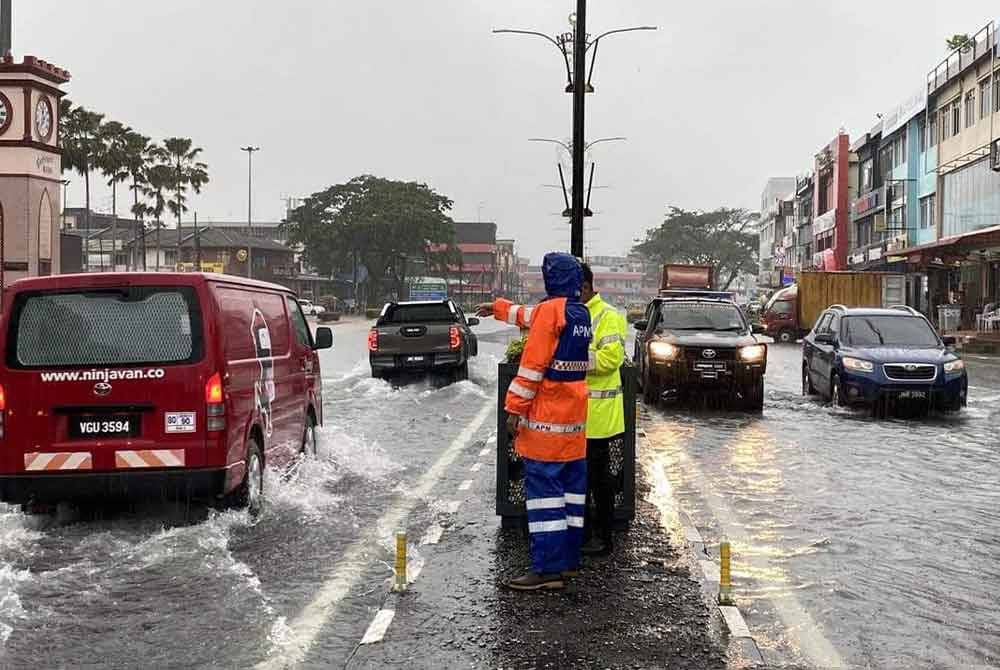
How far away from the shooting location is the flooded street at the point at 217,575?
5.38 meters

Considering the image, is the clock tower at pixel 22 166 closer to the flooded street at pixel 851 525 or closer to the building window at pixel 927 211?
the flooded street at pixel 851 525

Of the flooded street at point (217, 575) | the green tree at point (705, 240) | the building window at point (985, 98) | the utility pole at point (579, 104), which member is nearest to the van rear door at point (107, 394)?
the flooded street at point (217, 575)

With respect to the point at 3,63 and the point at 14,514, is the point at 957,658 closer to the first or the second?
the point at 14,514

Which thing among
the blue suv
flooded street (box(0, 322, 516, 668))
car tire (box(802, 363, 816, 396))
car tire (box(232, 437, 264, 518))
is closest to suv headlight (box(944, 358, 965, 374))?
the blue suv

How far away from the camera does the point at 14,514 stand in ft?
27.9

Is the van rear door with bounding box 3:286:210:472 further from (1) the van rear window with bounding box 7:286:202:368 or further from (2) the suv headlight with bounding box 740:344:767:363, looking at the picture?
(2) the suv headlight with bounding box 740:344:767:363

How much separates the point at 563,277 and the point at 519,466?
76.0 inches

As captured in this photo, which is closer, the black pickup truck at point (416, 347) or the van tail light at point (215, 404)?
the van tail light at point (215, 404)

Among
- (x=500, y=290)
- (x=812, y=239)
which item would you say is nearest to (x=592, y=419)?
(x=812, y=239)

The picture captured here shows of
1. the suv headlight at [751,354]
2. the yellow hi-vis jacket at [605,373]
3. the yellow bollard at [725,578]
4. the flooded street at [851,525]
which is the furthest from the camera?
the suv headlight at [751,354]

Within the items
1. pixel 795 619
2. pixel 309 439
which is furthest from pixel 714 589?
pixel 309 439

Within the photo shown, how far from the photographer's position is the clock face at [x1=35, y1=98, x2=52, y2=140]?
98.5ft

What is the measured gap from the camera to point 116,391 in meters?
7.66

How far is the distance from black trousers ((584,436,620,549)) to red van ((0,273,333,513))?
100 inches
